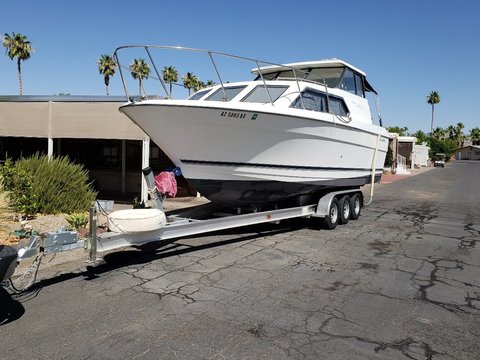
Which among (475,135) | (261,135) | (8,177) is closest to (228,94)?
(261,135)

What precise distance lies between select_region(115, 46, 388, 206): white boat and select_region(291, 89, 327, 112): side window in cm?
2

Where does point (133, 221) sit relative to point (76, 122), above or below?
below

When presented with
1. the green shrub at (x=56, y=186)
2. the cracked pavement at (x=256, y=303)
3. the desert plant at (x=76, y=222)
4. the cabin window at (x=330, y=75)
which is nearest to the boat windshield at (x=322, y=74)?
the cabin window at (x=330, y=75)

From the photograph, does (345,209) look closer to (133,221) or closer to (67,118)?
(133,221)

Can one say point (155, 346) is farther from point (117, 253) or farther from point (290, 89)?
point (290, 89)

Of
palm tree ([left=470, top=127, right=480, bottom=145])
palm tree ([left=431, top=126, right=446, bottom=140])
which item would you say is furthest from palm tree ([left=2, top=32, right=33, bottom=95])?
palm tree ([left=470, top=127, right=480, bottom=145])

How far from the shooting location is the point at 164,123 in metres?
6.86

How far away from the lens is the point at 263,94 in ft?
26.1

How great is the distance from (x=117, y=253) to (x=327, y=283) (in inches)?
139

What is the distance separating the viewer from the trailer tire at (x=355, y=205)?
34.8ft

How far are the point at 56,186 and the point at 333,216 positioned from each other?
6321mm

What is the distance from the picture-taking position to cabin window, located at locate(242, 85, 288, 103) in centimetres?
788

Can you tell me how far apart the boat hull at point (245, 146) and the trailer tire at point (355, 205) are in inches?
74.8

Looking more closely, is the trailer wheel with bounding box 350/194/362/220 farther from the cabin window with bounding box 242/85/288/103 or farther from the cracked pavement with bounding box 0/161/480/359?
the cabin window with bounding box 242/85/288/103
